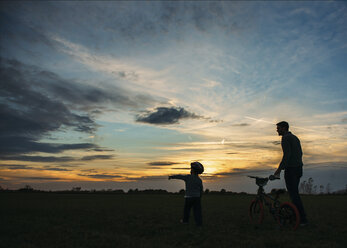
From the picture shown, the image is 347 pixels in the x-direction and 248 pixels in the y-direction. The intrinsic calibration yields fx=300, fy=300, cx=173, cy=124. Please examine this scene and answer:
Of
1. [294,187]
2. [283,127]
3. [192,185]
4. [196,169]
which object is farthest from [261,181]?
[192,185]

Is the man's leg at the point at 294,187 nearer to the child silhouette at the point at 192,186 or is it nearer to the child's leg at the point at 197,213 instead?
the child silhouette at the point at 192,186

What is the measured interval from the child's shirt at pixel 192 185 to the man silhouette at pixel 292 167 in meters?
2.40

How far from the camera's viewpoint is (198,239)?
22.1 feet

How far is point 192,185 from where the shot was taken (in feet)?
30.7

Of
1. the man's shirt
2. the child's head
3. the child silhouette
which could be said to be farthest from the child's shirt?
the man's shirt

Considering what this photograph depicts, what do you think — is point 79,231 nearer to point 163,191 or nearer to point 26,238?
point 26,238

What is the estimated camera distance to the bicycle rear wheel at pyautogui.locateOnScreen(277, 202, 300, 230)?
786 cm

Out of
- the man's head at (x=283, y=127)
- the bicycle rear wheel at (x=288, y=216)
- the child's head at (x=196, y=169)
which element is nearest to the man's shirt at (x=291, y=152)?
the man's head at (x=283, y=127)

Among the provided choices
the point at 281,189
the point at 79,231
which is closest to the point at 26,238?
the point at 79,231

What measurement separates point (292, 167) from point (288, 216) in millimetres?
1383

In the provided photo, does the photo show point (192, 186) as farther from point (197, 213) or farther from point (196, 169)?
point (197, 213)

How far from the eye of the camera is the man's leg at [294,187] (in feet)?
27.8

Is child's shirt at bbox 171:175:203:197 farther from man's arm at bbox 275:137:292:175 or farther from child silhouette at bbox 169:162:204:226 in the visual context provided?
man's arm at bbox 275:137:292:175

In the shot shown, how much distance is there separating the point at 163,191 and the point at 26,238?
1145 inches
